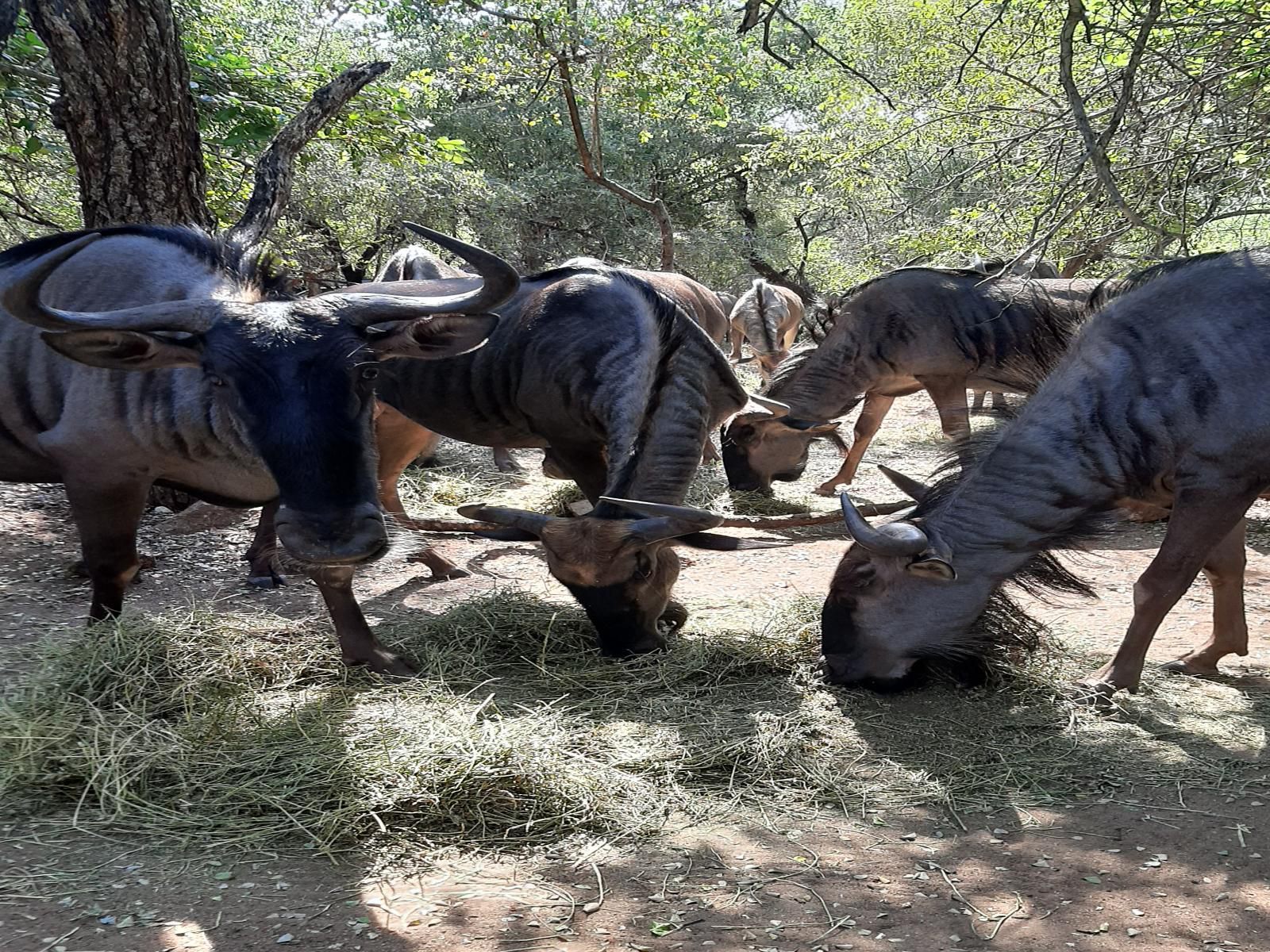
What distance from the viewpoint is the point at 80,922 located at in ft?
8.75

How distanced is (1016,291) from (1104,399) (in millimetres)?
4199

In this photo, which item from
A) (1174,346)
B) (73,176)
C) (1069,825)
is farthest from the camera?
(73,176)

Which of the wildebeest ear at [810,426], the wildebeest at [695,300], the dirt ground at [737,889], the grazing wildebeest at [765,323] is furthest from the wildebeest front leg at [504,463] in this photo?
the grazing wildebeest at [765,323]

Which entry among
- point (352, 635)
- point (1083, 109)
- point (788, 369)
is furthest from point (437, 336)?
point (788, 369)

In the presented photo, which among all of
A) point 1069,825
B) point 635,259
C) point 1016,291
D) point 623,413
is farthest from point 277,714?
point 635,259

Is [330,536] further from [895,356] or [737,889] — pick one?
[895,356]

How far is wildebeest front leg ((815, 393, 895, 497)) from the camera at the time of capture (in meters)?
9.32

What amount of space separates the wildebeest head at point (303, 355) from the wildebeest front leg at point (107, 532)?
0.82m

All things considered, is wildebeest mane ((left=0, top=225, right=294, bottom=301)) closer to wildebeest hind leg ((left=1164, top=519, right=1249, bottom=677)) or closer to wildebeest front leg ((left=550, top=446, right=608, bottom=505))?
wildebeest front leg ((left=550, top=446, right=608, bottom=505))

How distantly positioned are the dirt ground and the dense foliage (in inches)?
96.1

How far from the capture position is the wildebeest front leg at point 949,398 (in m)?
8.72

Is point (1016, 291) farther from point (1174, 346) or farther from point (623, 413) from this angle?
point (623, 413)

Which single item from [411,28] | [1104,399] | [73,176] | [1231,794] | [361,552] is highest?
[411,28]

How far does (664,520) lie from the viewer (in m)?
4.29
